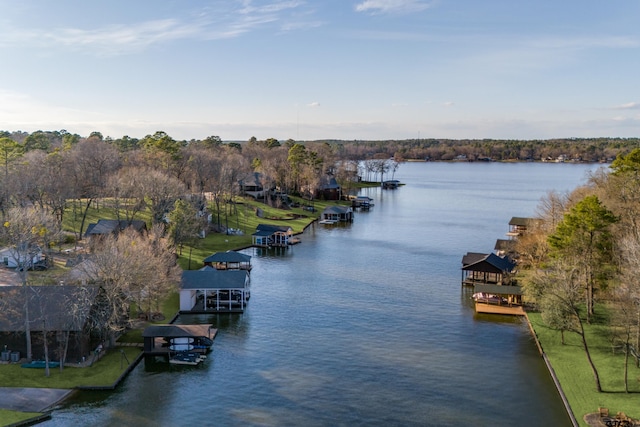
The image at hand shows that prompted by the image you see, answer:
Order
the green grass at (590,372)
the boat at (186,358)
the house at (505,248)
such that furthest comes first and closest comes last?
the house at (505,248)
the boat at (186,358)
the green grass at (590,372)

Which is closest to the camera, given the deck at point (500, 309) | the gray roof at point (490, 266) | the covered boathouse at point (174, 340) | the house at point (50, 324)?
the house at point (50, 324)

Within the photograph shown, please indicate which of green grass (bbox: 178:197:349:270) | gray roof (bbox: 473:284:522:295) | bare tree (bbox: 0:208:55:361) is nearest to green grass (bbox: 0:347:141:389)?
bare tree (bbox: 0:208:55:361)

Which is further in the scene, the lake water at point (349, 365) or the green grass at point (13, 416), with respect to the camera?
the lake water at point (349, 365)

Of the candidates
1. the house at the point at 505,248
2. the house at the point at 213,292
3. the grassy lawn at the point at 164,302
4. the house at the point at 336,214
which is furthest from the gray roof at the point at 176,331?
the house at the point at 336,214

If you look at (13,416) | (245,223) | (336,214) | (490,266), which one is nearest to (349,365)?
(13,416)

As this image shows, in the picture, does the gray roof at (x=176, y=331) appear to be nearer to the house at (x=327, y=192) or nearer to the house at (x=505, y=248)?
the house at (x=505, y=248)

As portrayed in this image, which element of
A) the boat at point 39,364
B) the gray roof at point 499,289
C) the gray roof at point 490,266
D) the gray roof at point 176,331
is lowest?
the boat at point 39,364
